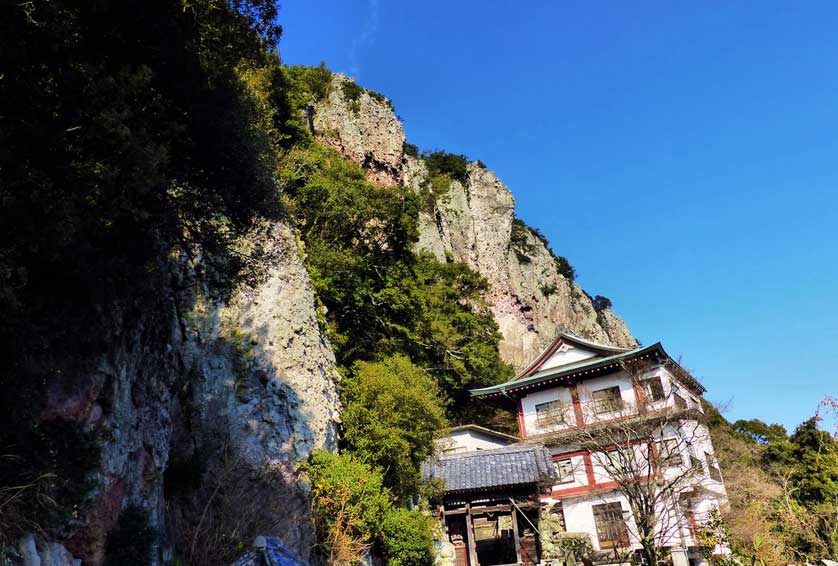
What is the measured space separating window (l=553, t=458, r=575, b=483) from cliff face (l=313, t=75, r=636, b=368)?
14.5m

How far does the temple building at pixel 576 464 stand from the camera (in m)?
19.4

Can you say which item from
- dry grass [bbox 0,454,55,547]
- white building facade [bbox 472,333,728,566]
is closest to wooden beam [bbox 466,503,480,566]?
white building facade [bbox 472,333,728,566]

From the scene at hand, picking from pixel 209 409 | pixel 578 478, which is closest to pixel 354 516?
pixel 209 409

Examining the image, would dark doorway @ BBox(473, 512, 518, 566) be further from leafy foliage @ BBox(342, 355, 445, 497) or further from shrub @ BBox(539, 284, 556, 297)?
shrub @ BBox(539, 284, 556, 297)

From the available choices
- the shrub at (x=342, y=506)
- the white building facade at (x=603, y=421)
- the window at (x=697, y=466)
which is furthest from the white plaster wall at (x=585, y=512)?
the shrub at (x=342, y=506)

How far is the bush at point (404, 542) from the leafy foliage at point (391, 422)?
148cm

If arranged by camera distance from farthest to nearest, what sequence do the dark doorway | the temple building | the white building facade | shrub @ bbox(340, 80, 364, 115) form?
1. shrub @ bbox(340, 80, 364, 115)
2. the dark doorway
3. the white building facade
4. the temple building

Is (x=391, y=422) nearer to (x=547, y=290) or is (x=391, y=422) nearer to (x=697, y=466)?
(x=697, y=466)

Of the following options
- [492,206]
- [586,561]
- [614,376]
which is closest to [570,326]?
[492,206]

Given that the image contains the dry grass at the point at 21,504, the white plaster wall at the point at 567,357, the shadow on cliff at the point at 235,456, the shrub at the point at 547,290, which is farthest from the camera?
the shrub at the point at 547,290

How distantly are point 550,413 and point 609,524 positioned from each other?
5548 mm

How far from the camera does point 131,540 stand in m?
6.48

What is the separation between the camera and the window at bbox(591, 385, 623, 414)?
25266mm

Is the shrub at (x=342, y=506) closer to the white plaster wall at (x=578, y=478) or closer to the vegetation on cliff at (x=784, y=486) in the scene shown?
the vegetation on cliff at (x=784, y=486)
